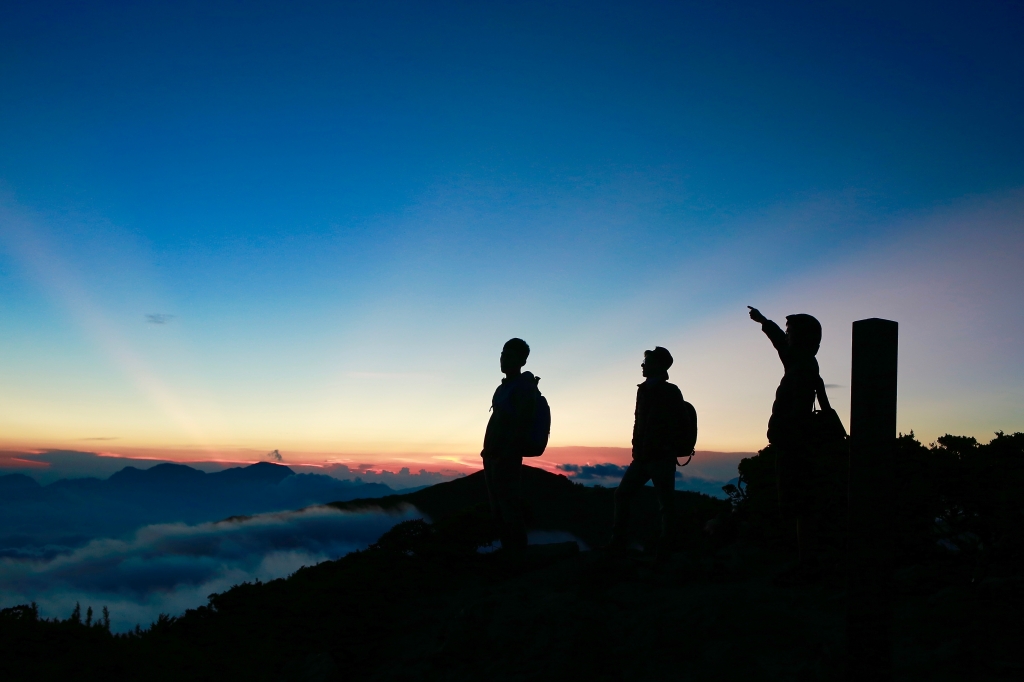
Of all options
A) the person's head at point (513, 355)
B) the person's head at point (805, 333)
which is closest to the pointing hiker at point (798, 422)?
the person's head at point (805, 333)

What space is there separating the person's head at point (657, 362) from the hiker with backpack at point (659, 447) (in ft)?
0.04

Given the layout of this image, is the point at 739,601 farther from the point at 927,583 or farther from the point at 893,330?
the point at 893,330

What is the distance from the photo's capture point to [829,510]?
24.2ft

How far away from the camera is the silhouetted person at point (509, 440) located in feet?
26.0

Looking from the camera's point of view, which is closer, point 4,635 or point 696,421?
point 4,635

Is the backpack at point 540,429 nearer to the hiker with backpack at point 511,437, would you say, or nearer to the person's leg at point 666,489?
the hiker with backpack at point 511,437

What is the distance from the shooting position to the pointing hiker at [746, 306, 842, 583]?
261 inches

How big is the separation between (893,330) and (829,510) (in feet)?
13.3

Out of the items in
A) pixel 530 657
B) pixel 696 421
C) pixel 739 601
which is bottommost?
pixel 530 657

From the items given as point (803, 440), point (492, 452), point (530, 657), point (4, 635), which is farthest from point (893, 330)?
point (4, 635)

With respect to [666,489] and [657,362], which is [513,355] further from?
[666,489]

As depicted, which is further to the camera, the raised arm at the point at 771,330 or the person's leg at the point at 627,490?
the person's leg at the point at 627,490

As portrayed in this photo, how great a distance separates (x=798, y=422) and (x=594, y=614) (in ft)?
9.73

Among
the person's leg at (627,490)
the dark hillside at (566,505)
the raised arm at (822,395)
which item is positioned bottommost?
the dark hillside at (566,505)
